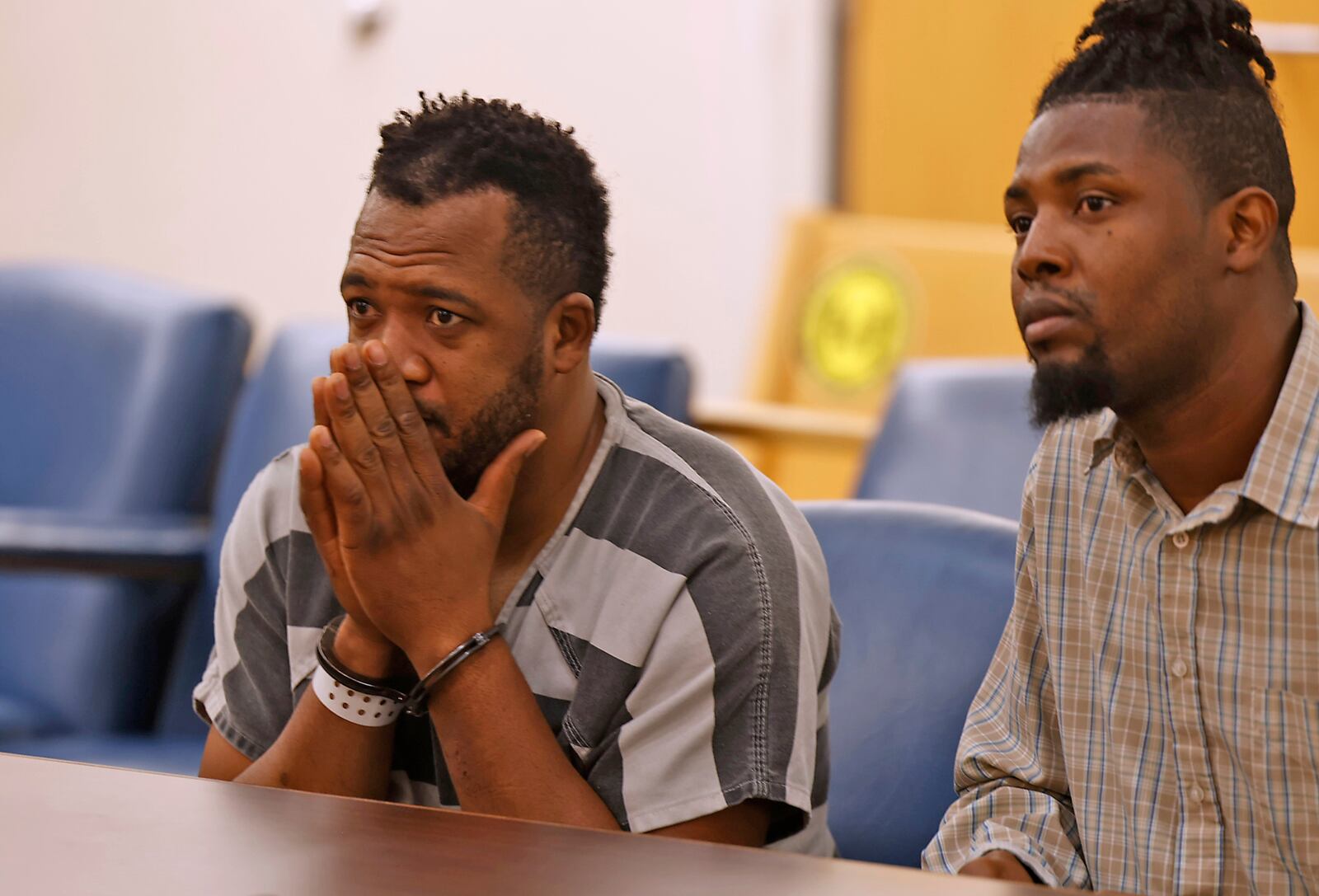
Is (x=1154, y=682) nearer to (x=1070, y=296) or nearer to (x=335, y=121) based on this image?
(x=1070, y=296)

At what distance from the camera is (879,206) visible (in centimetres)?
372

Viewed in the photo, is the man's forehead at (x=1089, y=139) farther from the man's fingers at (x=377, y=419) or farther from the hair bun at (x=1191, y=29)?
the man's fingers at (x=377, y=419)

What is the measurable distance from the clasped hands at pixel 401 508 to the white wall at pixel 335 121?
8.86 feet

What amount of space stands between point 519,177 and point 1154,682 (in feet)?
1.75

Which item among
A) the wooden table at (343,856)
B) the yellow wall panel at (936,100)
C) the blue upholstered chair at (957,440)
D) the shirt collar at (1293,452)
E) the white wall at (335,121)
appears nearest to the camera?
the wooden table at (343,856)

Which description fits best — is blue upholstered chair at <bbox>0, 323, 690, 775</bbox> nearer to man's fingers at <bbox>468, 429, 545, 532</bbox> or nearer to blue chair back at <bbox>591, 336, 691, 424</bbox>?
blue chair back at <bbox>591, 336, 691, 424</bbox>

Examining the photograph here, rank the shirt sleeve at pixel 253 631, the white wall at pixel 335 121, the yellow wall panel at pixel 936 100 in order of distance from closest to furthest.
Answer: the shirt sleeve at pixel 253 631 → the yellow wall panel at pixel 936 100 → the white wall at pixel 335 121

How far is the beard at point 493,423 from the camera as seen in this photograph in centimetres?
106

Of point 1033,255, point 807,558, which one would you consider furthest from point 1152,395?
point 807,558

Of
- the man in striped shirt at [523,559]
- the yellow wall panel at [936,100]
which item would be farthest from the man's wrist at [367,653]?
the yellow wall panel at [936,100]

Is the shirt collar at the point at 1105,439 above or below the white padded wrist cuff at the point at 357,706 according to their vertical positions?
above

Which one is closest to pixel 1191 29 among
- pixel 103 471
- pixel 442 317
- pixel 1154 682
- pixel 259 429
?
pixel 1154 682

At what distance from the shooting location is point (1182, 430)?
Result: 37.8 inches

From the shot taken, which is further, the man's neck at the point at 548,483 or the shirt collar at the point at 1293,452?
the man's neck at the point at 548,483
